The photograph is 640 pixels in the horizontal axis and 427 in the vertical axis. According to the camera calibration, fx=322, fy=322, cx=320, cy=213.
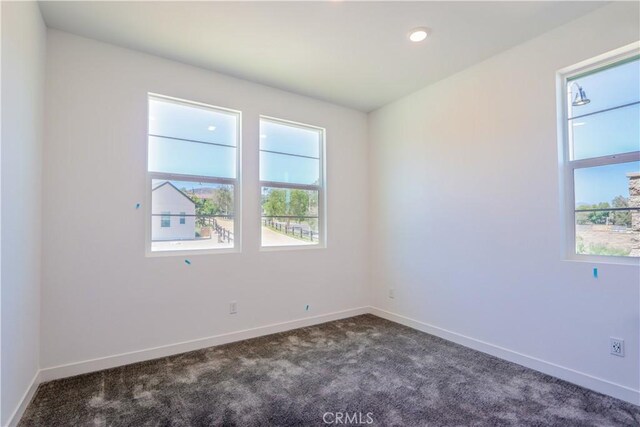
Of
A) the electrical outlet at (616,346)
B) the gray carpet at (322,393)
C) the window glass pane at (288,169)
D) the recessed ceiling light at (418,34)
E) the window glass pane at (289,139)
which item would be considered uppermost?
the recessed ceiling light at (418,34)

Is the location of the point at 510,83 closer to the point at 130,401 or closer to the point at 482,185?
the point at 482,185

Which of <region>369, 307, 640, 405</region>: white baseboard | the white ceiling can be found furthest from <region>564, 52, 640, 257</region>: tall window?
<region>369, 307, 640, 405</region>: white baseboard

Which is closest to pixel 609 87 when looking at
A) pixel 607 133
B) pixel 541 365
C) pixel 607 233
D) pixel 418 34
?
pixel 607 133

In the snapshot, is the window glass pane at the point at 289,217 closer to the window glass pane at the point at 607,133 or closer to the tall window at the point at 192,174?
the tall window at the point at 192,174

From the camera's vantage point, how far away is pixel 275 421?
77.1 inches

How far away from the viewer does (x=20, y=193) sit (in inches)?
79.8

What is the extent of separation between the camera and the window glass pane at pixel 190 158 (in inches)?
119

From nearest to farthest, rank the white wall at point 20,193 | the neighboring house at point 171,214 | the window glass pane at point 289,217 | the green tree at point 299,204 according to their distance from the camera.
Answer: the white wall at point 20,193 → the neighboring house at point 171,214 → the window glass pane at point 289,217 → the green tree at point 299,204

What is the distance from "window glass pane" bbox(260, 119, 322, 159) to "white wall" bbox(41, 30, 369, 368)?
0.54ft

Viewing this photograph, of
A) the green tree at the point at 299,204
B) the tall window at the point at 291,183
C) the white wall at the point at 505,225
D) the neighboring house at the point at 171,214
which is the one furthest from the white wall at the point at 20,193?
the white wall at the point at 505,225

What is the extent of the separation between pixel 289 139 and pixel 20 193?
2.51 m

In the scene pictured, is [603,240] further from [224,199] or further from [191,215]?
[191,215]

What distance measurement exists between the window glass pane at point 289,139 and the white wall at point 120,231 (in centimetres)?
16

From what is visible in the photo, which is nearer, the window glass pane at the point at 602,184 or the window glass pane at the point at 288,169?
the window glass pane at the point at 602,184
